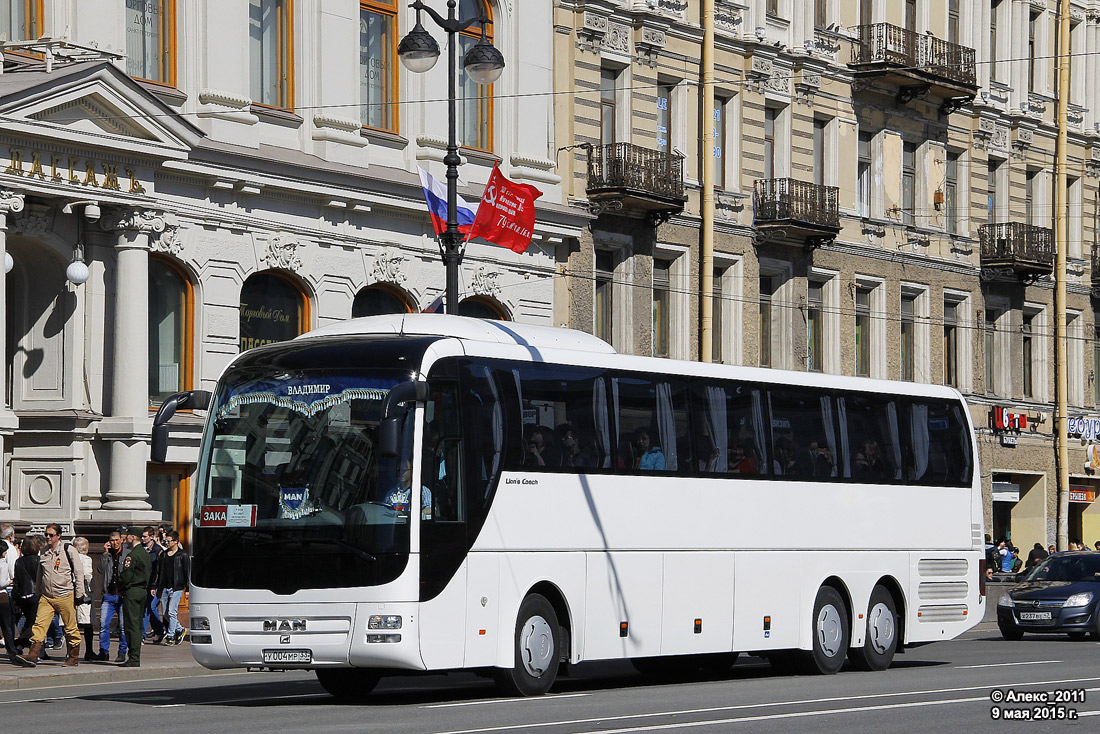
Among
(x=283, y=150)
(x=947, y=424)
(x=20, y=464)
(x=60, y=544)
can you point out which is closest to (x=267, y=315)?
(x=283, y=150)

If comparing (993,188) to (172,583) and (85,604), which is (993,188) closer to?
(172,583)

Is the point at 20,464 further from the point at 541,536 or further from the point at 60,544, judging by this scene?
the point at 541,536

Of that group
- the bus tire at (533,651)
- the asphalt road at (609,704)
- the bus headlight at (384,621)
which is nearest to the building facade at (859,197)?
the asphalt road at (609,704)

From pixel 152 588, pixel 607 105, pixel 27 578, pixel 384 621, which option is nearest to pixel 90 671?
pixel 27 578

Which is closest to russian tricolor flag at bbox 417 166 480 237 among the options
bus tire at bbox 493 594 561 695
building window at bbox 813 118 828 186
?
bus tire at bbox 493 594 561 695

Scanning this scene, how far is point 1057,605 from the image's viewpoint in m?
30.6

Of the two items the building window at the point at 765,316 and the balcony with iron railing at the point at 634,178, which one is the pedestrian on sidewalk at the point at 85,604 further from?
the building window at the point at 765,316

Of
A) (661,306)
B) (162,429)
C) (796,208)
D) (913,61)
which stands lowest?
(162,429)

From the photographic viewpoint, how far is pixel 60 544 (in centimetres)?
2319

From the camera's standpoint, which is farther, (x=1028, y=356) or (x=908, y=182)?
(x=1028, y=356)

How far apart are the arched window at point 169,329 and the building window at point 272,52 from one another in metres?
3.39

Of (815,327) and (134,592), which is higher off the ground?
(815,327)

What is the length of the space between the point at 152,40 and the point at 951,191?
996 inches

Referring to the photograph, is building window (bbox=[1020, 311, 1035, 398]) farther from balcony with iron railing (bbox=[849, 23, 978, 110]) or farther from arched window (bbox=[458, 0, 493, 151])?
arched window (bbox=[458, 0, 493, 151])
